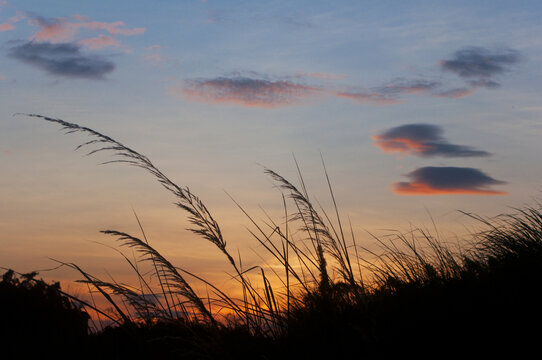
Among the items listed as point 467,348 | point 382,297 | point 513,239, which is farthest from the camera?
point 513,239

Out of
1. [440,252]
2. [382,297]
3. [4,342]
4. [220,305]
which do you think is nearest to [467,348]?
[382,297]

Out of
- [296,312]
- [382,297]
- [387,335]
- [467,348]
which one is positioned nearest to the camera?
[467,348]

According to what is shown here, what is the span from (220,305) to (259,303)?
1.18 ft

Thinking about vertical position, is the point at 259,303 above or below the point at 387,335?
above

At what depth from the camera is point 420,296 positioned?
4375 millimetres

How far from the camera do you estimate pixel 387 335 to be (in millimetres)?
3740

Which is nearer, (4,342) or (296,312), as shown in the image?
(296,312)

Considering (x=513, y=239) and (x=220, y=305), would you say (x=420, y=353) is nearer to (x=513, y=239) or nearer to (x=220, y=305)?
(x=220, y=305)

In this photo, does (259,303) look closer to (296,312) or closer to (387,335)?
(296,312)

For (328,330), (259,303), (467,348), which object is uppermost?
(259,303)

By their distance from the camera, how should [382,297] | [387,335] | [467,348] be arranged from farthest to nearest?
[382,297] < [387,335] < [467,348]

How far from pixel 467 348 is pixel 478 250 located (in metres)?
2.76

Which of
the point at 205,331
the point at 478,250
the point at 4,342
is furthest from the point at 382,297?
the point at 4,342

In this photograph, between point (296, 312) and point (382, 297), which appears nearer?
point (296, 312)
